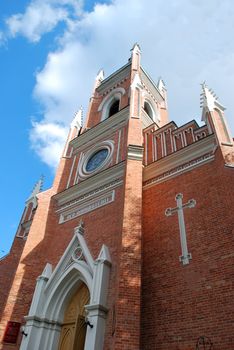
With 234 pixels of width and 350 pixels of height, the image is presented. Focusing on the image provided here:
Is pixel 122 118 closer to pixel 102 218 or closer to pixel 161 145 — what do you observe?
pixel 161 145

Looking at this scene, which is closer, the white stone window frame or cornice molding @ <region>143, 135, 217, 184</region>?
cornice molding @ <region>143, 135, 217, 184</region>

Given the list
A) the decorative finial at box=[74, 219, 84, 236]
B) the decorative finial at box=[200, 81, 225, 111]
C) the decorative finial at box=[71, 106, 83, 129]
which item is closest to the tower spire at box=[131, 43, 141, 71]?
the decorative finial at box=[71, 106, 83, 129]

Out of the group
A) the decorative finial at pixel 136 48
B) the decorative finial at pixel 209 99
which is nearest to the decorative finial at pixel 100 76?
the decorative finial at pixel 136 48

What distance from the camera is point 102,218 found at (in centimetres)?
1052

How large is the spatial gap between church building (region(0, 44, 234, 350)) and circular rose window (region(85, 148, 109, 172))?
15 cm

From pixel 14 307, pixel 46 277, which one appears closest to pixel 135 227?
pixel 46 277

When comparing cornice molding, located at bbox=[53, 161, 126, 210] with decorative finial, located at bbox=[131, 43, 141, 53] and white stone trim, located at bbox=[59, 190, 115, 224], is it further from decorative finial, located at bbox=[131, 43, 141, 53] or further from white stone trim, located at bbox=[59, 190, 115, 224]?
decorative finial, located at bbox=[131, 43, 141, 53]

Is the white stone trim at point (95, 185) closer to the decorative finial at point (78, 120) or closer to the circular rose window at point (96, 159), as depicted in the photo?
the circular rose window at point (96, 159)

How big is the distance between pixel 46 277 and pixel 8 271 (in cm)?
367

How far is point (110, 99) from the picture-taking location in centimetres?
1909

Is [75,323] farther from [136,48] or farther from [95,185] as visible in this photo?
[136,48]

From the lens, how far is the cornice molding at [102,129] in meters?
14.3

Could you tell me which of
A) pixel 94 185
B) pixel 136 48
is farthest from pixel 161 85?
pixel 94 185

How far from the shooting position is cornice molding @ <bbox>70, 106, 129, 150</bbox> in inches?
562
